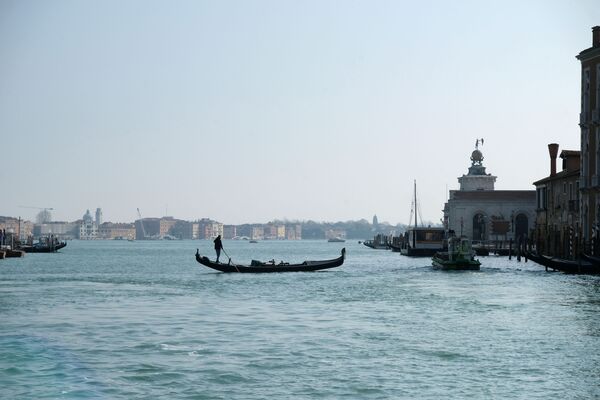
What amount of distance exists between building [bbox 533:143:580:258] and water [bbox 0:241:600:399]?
60.1 ft

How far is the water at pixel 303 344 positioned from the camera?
1656cm

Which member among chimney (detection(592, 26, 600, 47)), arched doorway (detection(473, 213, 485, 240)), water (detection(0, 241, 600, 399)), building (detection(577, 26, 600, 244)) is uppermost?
chimney (detection(592, 26, 600, 47))

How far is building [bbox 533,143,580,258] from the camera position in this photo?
5581 cm

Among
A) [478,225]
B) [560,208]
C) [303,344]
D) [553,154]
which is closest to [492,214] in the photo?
[478,225]

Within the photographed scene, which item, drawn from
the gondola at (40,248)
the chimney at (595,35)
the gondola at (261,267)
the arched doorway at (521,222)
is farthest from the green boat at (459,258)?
the gondola at (40,248)

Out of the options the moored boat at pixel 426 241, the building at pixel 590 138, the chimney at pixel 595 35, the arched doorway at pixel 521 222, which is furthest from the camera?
the arched doorway at pixel 521 222

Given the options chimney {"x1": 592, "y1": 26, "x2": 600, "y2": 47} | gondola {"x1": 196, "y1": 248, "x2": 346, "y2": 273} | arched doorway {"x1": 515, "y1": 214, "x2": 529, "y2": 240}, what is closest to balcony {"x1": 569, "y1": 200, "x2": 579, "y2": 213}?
chimney {"x1": 592, "y1": 26, "x2": 600, "y2": 47}

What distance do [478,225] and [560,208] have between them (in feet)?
143

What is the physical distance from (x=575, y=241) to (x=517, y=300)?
18214mm

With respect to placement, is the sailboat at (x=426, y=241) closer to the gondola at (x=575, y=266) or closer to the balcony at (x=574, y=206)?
the balcony at (x=574, y=206)

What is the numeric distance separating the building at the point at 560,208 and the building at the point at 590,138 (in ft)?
4.49

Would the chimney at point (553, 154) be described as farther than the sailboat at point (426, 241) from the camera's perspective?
No

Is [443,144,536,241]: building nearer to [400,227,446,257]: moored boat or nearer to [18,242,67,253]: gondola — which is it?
[400,227,446,257]: moored boat

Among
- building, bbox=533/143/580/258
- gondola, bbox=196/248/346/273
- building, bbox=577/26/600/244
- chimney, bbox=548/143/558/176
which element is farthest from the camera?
chimney, bbox=548/143/558/176
